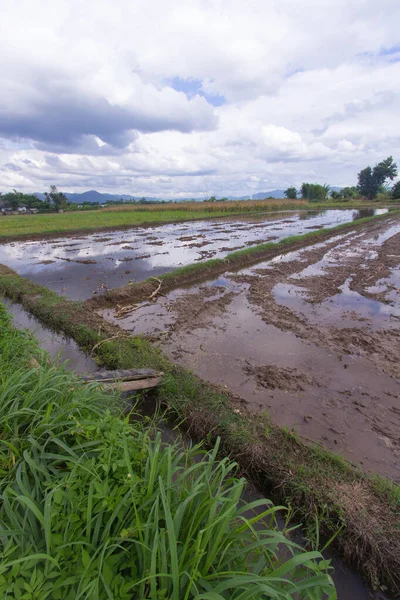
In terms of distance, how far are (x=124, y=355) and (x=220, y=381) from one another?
1.67 m

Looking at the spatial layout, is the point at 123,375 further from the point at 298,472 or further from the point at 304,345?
the point at 304,345

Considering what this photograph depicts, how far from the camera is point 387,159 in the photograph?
53406mm

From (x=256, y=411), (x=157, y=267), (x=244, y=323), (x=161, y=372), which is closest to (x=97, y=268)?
(x=157, y=267)

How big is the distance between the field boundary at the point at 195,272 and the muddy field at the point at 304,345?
0.58 metres

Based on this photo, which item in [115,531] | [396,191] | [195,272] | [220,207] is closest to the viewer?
[115,531]

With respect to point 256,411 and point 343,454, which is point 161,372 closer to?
point 256,411

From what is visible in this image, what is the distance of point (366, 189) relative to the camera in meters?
56.1

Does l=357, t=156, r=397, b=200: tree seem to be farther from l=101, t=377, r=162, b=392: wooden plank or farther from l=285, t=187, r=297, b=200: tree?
l=101, t=377, r=162, b=392: wooden plank

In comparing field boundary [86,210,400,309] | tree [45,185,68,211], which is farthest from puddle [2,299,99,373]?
tree [45,185,68,211]

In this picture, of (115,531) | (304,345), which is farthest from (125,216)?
(115,531)

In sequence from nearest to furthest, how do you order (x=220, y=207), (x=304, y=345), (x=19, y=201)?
(x=304, y=345), (x=220, y=207), (x=19, y=201)

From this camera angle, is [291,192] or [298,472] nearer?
[298,472]

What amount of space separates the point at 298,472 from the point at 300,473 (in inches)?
0.7

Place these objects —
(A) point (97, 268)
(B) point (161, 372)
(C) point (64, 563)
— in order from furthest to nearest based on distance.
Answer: (A) point (97, 268), (B) point (161, 372), (C) point (64, 563)
